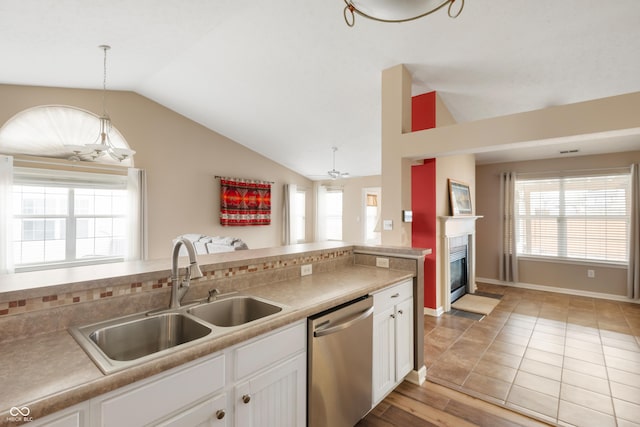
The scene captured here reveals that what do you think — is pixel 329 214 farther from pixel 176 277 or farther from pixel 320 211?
pixel 176 277

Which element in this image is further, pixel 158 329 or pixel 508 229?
pixel 508 229

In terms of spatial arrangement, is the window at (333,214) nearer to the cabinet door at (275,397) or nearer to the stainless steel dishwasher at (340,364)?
the stainless steel dishwasher at (340,364)

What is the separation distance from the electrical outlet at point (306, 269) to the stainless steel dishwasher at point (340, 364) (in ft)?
1.65

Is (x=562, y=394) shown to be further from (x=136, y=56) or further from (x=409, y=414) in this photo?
(x=136, y=56)

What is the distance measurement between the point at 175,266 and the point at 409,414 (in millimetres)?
1842

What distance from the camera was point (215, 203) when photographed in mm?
5730

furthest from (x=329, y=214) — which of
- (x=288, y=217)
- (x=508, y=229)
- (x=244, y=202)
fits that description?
(x=508, y=229)

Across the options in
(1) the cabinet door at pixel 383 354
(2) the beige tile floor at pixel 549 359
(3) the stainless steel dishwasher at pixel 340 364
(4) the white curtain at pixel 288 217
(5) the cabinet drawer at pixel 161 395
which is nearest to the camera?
(5) the cabinet drawer at pixel 161 395

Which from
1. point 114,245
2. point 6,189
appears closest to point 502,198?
point 114,245

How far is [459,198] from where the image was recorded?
4.62 meters

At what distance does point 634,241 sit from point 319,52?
5.37 m

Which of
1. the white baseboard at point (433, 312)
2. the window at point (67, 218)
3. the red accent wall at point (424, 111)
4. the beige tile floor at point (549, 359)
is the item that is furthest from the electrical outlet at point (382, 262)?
the window at point (67, 218)

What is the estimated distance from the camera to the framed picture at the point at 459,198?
4359 millimetres

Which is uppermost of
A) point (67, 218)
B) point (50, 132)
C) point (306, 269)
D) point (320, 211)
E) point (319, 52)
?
point (319, 52)
